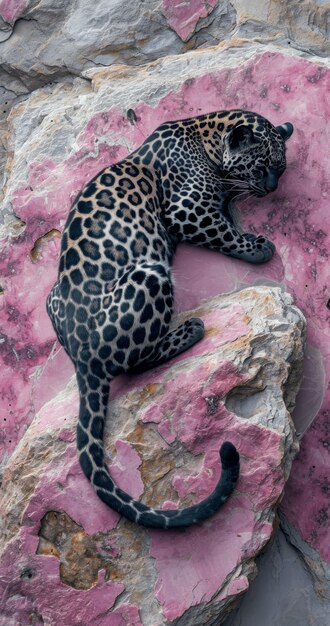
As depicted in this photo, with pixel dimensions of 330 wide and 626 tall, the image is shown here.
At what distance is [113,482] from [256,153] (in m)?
2.38

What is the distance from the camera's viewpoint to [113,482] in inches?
203

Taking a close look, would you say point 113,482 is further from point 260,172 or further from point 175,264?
point 260,172

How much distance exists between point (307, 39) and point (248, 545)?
13.2ft

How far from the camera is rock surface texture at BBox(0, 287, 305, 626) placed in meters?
5.14

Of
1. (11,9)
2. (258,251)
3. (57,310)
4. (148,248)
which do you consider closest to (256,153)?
(258,251)

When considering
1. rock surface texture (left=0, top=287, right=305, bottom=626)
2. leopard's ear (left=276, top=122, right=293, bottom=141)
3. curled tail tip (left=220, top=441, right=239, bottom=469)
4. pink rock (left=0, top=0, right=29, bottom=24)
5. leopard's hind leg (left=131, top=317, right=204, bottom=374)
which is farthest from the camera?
pink rock (left=0, top=0, right=29, bottom=24)

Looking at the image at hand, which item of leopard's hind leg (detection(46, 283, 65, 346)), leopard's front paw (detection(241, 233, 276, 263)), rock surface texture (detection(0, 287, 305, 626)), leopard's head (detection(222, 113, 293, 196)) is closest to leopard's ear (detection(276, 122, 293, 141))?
leopard's head (detection(222, 113, 293, 196))

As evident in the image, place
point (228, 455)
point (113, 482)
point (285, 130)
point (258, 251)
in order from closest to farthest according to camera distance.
Result: point (228, 455) → point (113, 482) → point (258, 251) → point (285, 130)

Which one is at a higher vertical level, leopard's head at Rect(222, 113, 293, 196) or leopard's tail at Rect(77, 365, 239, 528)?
leopard's head at Rect(222, 113, 293, 196)

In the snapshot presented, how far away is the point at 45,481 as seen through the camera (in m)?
5.28

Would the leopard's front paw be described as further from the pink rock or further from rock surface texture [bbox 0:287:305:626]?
the pink rock

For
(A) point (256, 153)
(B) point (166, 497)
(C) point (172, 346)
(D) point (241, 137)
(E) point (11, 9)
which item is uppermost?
(E) point (11, 9)

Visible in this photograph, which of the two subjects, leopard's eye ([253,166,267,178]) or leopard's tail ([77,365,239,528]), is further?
leopard's eye ([253,166,267,178])

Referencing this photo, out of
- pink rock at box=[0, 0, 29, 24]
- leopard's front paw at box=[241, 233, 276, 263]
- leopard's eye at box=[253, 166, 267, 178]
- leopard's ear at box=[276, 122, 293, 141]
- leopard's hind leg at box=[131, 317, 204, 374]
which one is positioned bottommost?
leopard's hind leg at box=[131, 317, 204, 374]
